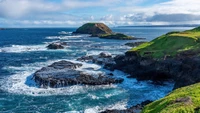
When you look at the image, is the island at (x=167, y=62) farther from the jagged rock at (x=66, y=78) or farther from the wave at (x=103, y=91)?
the jagged rock at (x=66, y=78)

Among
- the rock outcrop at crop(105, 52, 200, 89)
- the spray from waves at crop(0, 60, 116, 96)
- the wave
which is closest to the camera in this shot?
the wave

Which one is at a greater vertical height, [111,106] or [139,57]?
[139,57]

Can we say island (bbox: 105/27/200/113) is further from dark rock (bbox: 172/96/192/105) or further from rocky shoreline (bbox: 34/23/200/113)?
dark rock (bbox: 172/96/192/105)

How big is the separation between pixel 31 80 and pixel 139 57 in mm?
25856

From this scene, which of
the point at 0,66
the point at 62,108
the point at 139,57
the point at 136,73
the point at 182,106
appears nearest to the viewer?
the point at 182,106

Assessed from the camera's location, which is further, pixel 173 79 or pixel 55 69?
pixel 55 69

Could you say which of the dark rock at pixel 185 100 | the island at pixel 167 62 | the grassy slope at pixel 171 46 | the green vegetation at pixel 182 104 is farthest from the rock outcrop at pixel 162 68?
the dark rock at pixel 185 100

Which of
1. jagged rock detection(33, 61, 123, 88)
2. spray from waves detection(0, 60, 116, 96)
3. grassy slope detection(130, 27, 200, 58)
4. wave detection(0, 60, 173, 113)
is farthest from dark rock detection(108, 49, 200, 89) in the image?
spray from waves detection(0, 60, 116, 96)

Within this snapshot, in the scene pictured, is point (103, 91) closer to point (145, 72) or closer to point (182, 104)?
point (145, 72)

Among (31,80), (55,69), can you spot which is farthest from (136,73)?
(31,80)

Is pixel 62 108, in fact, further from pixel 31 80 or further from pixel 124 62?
pixel 124 62

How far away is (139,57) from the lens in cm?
6231

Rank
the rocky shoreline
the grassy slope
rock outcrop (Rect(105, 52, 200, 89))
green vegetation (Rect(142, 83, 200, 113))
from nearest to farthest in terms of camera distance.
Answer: green vegetation (Rect(142, 83, 200, 113)) < rock outcrop (Rect(105, 52, 200, 89)) < the rocky shoreline < the grassy slope

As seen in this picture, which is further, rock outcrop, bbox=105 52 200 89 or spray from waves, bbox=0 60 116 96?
spray from waves, bbox=0 60 116 96
